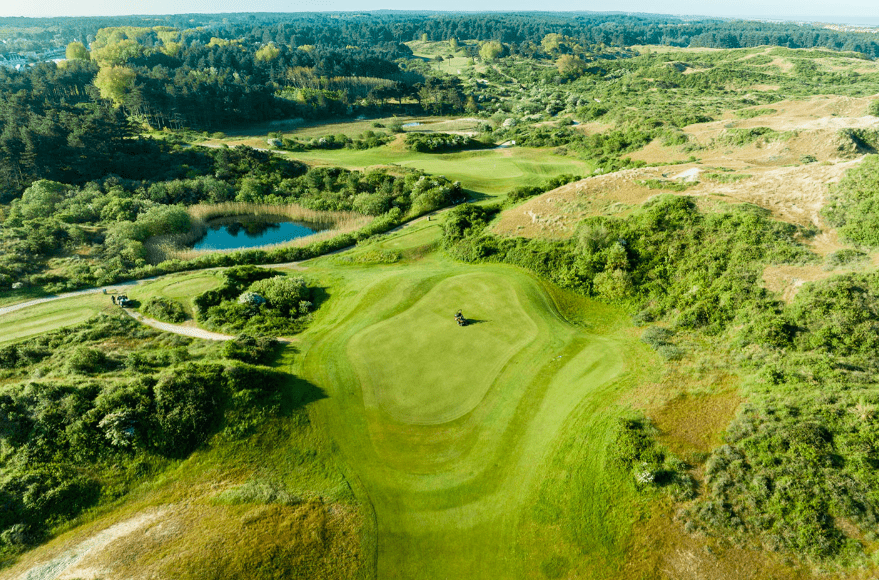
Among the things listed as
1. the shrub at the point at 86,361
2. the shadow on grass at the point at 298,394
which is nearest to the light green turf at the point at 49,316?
the shrub at the point at 86,361

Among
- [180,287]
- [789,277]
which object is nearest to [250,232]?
[180,287]

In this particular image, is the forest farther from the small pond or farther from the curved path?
the small pond

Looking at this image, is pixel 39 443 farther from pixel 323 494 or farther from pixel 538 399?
pixel 538 399

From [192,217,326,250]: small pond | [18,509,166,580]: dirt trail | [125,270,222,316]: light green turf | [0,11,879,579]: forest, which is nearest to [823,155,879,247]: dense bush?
[0,11,879,579]: forest

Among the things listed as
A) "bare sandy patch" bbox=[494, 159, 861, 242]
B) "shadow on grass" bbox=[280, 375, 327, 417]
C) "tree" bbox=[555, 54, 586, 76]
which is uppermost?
"tree" bbox=[555, 54, 586, 76]

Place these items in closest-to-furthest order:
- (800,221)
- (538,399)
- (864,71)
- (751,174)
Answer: (538,399) → (800,221) → (751,174) → (864,71)

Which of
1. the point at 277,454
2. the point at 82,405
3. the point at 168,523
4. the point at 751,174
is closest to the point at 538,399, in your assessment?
the point at 277,454

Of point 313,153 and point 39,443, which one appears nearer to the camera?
point 39,443
